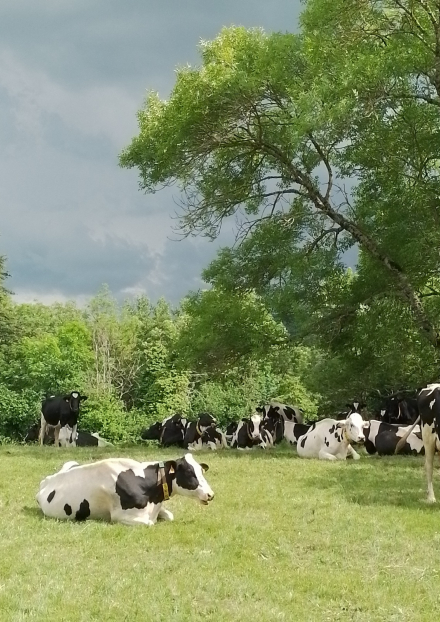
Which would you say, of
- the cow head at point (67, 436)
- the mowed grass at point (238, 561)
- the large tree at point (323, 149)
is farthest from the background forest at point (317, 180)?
the mowed grass at point (238, 561)

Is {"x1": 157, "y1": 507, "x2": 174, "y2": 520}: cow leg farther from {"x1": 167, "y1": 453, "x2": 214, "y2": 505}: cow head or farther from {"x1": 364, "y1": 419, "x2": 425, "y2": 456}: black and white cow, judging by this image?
{"x1": 364, "y1": 419, "x2": 425, "y2": 456}: black and white cow

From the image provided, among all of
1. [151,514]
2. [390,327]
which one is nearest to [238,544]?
[151,514]

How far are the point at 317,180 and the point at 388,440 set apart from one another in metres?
7.24

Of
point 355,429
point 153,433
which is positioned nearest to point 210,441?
point 153,433

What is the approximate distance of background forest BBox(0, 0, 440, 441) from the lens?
17.4 m

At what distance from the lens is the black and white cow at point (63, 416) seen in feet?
77.4

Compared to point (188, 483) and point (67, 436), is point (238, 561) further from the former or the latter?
point (67, 436)

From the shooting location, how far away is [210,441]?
22922mm

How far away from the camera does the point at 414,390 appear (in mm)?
22531

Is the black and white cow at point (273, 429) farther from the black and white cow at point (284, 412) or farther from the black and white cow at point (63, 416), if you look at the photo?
the black and white cow at point (63, 416)

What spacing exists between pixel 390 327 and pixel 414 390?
13.0 feet

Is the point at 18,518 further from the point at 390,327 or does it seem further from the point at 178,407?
the point at 178,407

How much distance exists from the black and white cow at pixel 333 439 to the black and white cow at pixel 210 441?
5.93 m

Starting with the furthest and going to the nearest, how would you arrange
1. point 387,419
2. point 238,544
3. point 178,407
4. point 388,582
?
1. point 178,407
2. point 387,419
3. point 238,544
4. point 388,582
